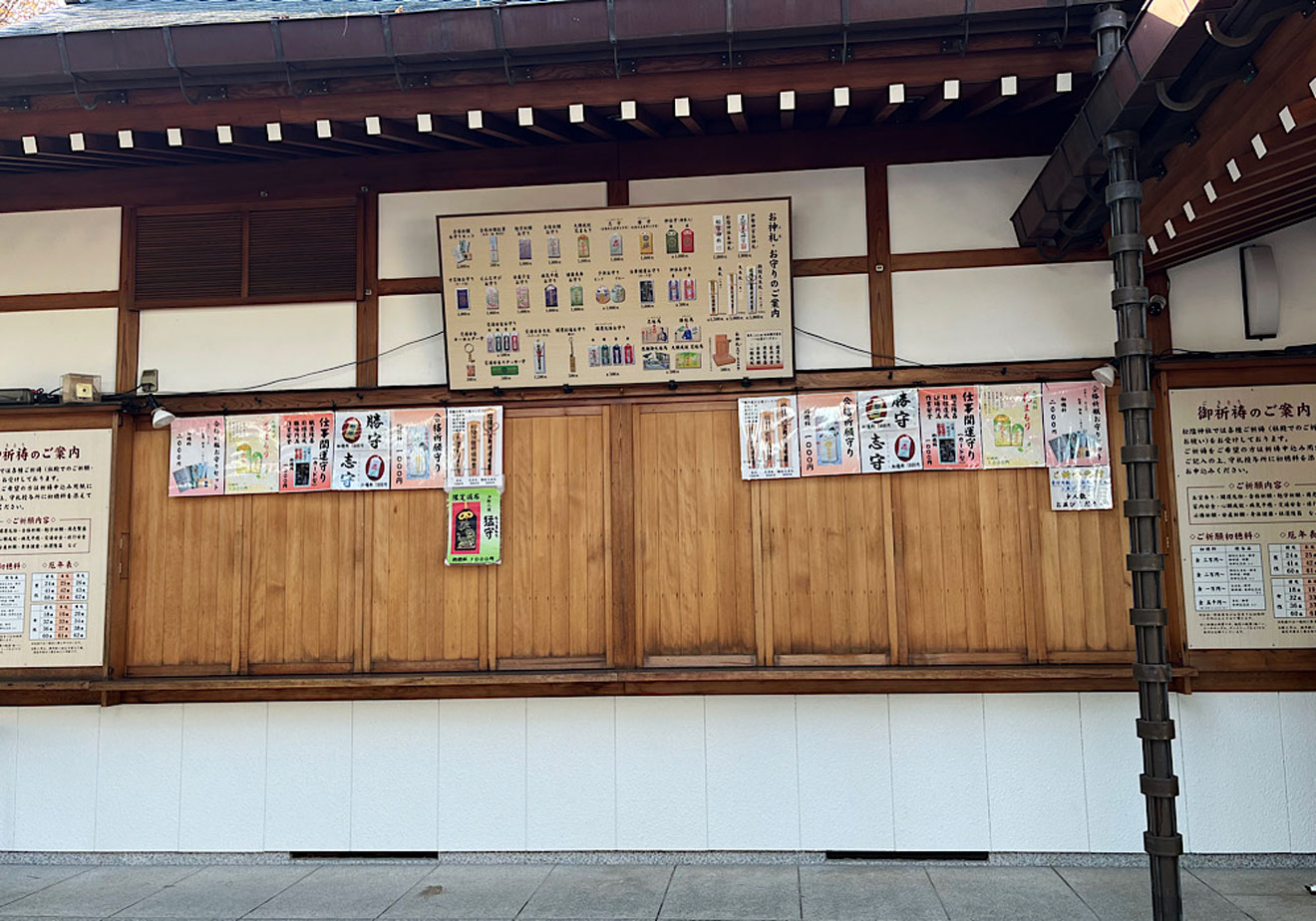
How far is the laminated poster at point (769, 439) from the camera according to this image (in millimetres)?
5602

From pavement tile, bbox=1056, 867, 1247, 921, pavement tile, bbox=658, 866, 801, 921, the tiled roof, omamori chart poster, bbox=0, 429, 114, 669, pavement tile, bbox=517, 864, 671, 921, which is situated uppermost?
the tiled roof

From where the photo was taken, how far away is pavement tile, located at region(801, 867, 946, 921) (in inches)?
185

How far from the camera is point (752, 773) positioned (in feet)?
18.0

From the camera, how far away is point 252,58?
4723 mm

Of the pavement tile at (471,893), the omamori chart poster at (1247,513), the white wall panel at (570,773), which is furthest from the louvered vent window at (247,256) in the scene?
the omamori chart poster at (1247,513)

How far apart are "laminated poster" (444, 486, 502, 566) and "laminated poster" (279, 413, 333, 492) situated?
818 millimetres

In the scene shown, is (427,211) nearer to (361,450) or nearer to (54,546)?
(361,450)

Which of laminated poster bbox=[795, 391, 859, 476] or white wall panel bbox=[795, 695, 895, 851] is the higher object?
laminated poster bbox=[795, 391, 859, 476]

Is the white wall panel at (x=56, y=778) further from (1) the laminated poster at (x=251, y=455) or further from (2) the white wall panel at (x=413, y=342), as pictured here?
(2) the white wall panel at (x=413, y=342)

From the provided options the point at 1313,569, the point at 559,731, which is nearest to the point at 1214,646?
the point at 1313,569

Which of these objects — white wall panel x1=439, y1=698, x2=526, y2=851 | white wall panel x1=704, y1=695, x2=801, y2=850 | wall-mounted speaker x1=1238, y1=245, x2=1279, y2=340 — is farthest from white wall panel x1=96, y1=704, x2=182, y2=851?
wall-mounted speaker x1=1238, y1=245, x2=1279, y2=340

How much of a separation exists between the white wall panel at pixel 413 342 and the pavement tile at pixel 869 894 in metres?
3.53

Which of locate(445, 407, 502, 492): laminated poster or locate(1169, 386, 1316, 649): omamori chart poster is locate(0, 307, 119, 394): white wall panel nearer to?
locate(445, 407, 502, 492): laminated poster

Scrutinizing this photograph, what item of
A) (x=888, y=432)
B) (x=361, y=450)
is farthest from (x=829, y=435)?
(x=361, y=450)
